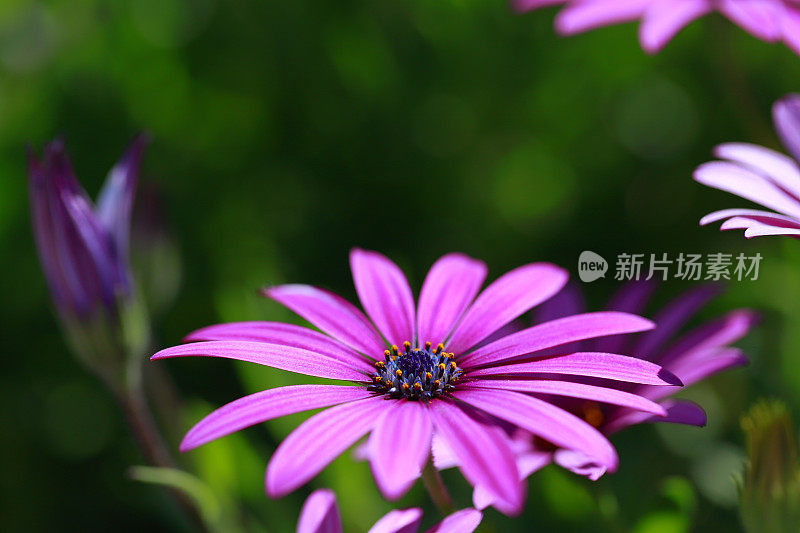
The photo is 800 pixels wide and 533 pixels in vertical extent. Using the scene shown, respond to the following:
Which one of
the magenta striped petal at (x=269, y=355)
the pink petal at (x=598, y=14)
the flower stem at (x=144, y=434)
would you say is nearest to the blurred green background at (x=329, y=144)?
the flower stem at (x=144, y=434)

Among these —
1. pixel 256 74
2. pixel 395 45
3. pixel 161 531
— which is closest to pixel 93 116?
pixel 256 74

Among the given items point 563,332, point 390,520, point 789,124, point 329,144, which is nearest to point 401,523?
point 390,520

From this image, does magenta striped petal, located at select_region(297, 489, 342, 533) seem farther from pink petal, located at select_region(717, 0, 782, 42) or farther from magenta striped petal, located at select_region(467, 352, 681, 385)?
pink petal, located at select_region(717, 0, 782, 42)

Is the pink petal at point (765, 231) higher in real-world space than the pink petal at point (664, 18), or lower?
lower

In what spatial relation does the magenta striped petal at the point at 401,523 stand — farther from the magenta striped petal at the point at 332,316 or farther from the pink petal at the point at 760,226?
the pink petal at the point at 760,226

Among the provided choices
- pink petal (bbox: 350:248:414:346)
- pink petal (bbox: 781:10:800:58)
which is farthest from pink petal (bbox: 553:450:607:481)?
pink petal (bbox: 781:10:800:58)

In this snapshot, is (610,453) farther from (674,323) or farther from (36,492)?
(36,492)

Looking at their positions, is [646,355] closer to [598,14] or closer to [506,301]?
[506,301]

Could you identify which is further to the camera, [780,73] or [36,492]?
[780,73]
